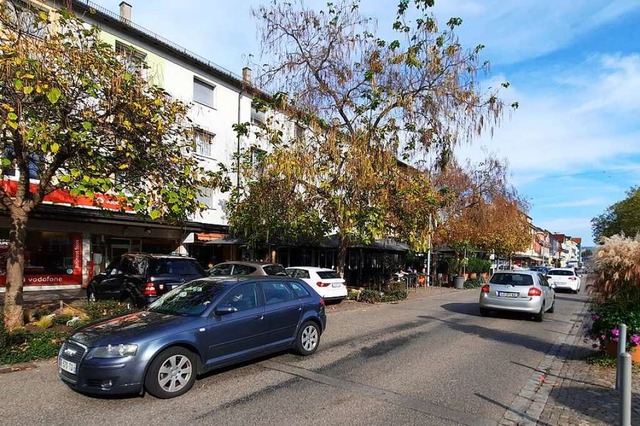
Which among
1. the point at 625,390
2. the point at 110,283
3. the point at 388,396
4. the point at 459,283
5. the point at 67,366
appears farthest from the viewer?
the point at 459,283

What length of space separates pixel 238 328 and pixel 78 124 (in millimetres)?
4962

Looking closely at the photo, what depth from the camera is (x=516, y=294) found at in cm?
1291

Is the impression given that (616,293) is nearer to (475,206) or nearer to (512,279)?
(512,279)

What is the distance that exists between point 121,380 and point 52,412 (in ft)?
2.58

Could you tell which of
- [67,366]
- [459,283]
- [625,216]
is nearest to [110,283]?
[67,366]

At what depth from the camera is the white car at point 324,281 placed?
50.6ft

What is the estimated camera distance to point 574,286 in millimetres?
26734

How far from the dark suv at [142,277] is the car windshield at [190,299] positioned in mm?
4266

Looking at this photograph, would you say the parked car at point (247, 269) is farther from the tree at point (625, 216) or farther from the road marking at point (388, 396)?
the tree at point (625, 216)

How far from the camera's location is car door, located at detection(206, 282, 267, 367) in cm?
615

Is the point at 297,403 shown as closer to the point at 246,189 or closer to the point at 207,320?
the point at 207,320

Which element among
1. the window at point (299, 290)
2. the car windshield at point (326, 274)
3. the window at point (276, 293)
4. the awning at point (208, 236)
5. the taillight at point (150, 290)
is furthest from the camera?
the awning at point (208, 236)

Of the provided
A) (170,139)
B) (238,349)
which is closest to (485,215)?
(170,139)

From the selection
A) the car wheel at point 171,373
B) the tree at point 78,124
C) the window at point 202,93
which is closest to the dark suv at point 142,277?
the tree at point 78,124
